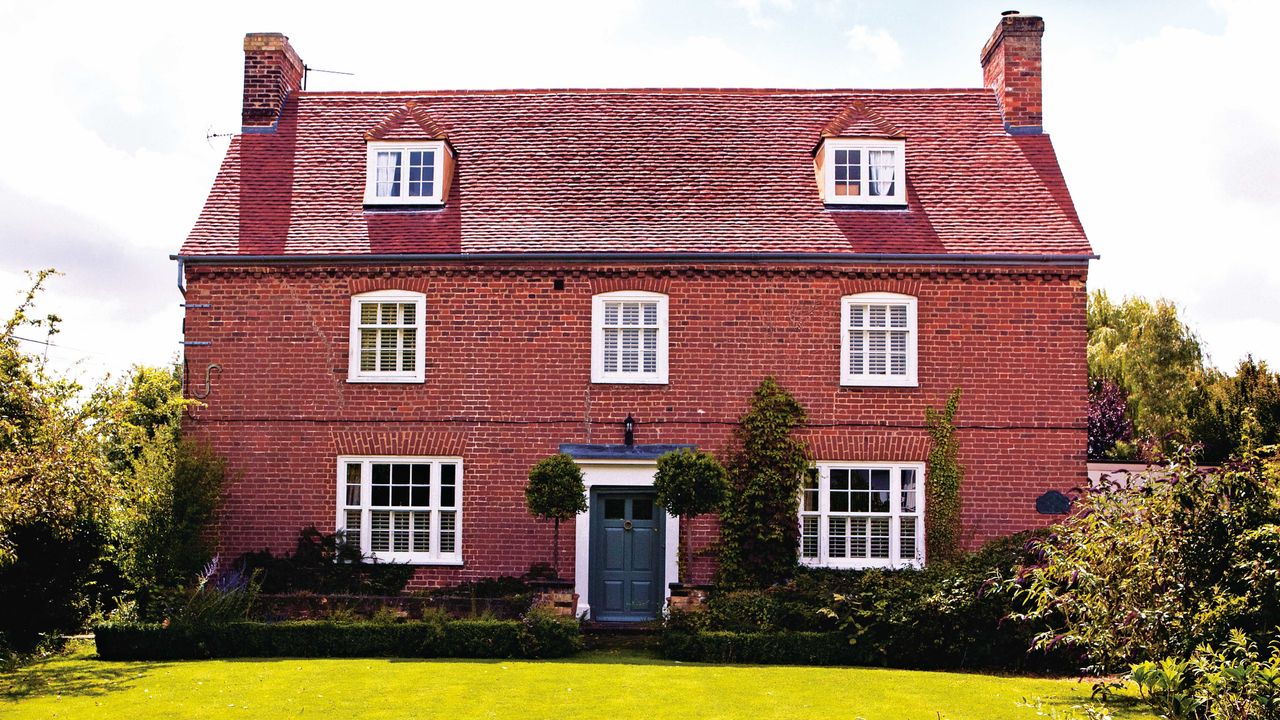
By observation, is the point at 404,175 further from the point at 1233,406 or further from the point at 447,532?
the point at 1233,406

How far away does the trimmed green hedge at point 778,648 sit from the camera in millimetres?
16047

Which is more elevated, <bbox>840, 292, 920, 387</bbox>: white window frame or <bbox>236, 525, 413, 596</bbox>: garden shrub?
<bbox>840, 292, 920, 387</bbox>: white window frame

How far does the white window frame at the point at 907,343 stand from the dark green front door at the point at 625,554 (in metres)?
3.78

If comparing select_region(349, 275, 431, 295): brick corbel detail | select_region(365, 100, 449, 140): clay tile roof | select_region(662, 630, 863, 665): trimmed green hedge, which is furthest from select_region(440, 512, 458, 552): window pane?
select_region(365, 100, 449, 140): clay tile roof

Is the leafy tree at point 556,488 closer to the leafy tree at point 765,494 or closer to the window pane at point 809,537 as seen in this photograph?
the leafy tree at point 765,494

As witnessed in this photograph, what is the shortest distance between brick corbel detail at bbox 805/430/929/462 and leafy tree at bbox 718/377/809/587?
1.00 feet

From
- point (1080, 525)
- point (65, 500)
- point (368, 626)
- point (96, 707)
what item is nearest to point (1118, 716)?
point (1080, 525)

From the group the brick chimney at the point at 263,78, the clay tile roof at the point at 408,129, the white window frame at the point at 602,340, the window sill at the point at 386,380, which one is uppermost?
the brick chimney at the point at 263,78

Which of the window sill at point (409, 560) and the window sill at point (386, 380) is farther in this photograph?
the window sill at point (386, 380)

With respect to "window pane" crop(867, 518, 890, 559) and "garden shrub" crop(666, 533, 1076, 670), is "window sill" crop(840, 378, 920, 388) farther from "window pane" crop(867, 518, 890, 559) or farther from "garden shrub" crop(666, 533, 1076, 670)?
"garden shrub" crop(666, 533, 1076, 670)

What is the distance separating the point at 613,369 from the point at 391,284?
3.92 meters

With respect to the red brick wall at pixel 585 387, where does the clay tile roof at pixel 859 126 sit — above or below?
above

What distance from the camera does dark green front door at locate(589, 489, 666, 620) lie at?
19594mm

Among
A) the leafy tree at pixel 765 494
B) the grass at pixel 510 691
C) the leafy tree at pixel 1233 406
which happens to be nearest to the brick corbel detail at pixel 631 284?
the leafy tree at pixel 765 494
